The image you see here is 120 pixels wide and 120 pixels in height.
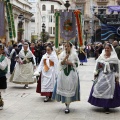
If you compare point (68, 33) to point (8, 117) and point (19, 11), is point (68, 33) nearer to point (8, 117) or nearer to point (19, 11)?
point (8, 117)

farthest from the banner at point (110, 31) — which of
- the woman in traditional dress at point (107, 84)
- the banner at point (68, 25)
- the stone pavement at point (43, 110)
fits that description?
the woman in traditional dress at point (107, 84)

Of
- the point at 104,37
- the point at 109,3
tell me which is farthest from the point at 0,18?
the point at 109,3

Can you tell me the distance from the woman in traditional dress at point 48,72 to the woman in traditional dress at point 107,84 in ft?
6.03

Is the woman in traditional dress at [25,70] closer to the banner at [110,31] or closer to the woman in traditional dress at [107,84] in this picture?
the woman in traditional dress at [107,84]

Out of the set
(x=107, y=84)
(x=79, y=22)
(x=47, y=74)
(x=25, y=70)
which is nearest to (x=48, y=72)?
(x=47, y=74)

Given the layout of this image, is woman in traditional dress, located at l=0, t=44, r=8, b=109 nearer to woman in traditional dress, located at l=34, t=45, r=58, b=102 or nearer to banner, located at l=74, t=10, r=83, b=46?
woman in traditional dress, located at l=34, t=45, r=58, b=102

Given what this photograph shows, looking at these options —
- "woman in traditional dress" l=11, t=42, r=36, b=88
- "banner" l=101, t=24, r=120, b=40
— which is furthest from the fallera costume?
"banner" l=101, t=24, r=120, b=40

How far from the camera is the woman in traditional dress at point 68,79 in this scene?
29.7ft

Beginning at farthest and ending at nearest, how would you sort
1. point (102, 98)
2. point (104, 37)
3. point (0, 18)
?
point (104, 37)
point (0, 18)
point (102, 98)

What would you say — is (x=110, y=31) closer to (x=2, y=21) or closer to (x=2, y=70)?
(x=2, y=21)

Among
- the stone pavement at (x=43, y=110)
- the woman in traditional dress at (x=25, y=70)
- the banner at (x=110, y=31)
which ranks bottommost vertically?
the stone pavement at (x=43, y=110)

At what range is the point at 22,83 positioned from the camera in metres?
13.2

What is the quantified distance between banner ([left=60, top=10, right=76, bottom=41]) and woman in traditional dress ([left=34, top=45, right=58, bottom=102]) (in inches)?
52.1

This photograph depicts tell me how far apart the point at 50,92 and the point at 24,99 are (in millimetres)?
817
